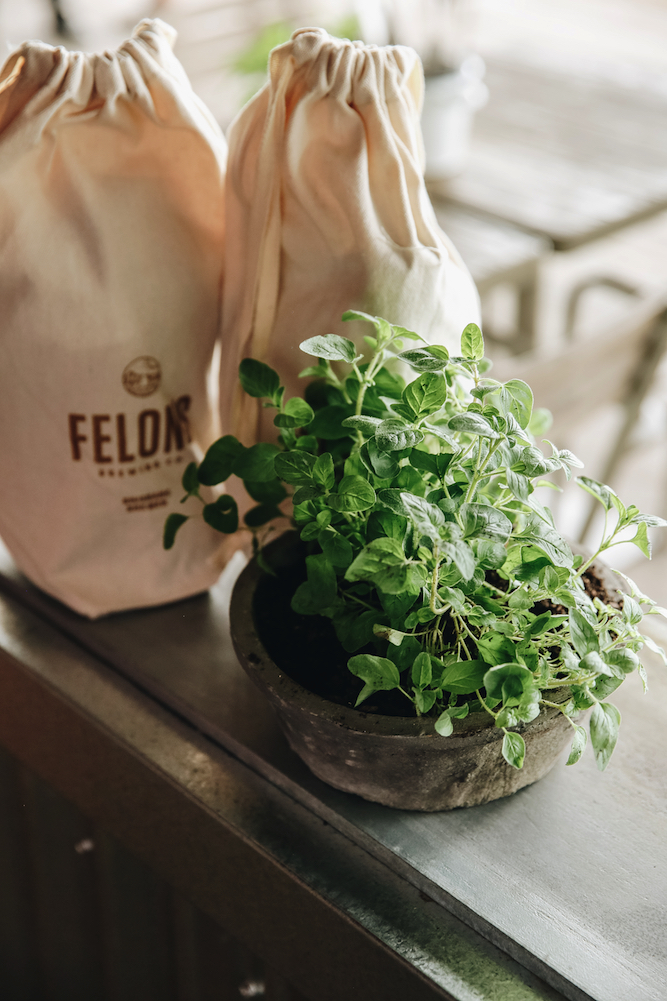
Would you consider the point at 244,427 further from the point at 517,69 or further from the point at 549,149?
the point at 517,69

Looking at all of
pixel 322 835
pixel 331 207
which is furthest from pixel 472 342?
pixel 322 835

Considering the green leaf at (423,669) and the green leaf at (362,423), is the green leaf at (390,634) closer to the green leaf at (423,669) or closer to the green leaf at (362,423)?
the green leaf at (423,669)

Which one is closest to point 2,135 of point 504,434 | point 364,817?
point 504,434

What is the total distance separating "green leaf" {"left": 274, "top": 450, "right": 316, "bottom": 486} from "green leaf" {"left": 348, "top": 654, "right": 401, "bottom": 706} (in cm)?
12

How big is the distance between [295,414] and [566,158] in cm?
179

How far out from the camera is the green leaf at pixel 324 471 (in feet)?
1.84

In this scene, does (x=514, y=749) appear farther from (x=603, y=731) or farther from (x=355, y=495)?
(x=355, y=495)

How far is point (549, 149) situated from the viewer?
218 centimetres

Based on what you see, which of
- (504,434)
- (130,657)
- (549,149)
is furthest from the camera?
(549,149)

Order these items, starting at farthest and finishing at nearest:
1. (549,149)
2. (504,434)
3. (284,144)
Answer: (549,149), (284,144), (504,434)

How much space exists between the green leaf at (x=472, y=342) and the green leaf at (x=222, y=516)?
0.69 feet

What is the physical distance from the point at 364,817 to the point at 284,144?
47cm

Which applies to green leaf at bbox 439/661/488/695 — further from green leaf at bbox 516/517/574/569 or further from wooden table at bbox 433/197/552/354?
wooden table at bbox 433/197/552/354

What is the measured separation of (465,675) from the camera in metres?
0.53
